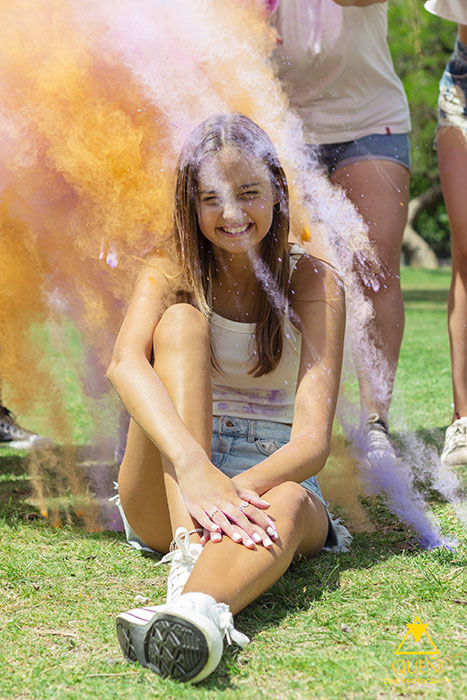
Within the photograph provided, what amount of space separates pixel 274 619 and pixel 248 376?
2.31 ft

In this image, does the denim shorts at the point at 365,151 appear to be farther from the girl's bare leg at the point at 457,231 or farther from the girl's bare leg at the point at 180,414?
the girl's bare leg at the point at 180,414

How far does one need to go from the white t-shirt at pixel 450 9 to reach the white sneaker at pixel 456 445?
4.85 feet

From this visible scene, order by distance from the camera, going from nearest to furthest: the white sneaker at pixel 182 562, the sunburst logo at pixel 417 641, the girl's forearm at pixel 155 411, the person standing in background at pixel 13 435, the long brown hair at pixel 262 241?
the sunburst logo at pixel 417 641 < the white sneaker at pixel 182 562 < the girl's forearm at pixel 155 411 < the long brown hair at pixel 262 241 < the person standing in background at pixel 13 435

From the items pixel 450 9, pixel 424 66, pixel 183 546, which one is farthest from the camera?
pixel 424 66

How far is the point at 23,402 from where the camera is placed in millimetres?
2912

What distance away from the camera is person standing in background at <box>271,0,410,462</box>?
281 cm

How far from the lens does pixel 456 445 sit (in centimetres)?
328

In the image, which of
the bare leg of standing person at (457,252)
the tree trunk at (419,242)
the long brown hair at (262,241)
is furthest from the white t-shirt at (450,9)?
the tree trunk at (419,242)

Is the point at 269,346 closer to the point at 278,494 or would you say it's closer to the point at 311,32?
the point at 278,494

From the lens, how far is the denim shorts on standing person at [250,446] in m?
2.33

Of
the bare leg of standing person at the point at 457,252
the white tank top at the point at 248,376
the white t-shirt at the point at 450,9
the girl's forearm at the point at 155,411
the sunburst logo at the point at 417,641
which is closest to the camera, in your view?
the sunburst logo at the point at 417,641

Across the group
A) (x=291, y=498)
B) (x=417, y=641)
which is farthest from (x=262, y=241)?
(x=417, y=641)

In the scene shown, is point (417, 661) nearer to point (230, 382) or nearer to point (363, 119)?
point (230, 382)

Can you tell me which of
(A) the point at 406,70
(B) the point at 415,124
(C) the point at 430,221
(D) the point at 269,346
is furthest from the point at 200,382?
(C) the point at 430,221
